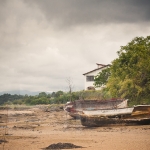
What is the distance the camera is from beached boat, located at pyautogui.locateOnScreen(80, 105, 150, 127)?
18.1 m

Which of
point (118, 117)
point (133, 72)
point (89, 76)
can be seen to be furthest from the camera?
point (89, 76)

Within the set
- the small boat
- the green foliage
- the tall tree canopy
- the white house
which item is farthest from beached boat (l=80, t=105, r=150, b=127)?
the white house

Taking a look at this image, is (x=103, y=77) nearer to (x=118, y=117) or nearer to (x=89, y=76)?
(x=89, y=76)

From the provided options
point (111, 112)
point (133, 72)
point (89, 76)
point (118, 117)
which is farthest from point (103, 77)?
point (118, 117)

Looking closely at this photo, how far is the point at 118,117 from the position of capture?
20.0 metres

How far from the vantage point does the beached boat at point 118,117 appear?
18078 mm

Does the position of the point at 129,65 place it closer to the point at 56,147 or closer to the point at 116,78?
the point at 116,78

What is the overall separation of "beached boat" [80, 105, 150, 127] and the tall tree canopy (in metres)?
6.16

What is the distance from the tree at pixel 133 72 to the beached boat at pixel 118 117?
616 centimetres

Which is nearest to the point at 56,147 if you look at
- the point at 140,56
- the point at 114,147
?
the point at 114,147

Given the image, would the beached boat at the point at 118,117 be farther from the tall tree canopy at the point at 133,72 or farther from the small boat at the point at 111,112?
the tall tree canopy at the point at 133,72

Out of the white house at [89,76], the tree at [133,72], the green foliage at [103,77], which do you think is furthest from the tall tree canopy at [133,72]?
the white house at [89,76]

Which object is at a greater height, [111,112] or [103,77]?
[103,77]

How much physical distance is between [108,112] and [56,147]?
1063 centimetres
